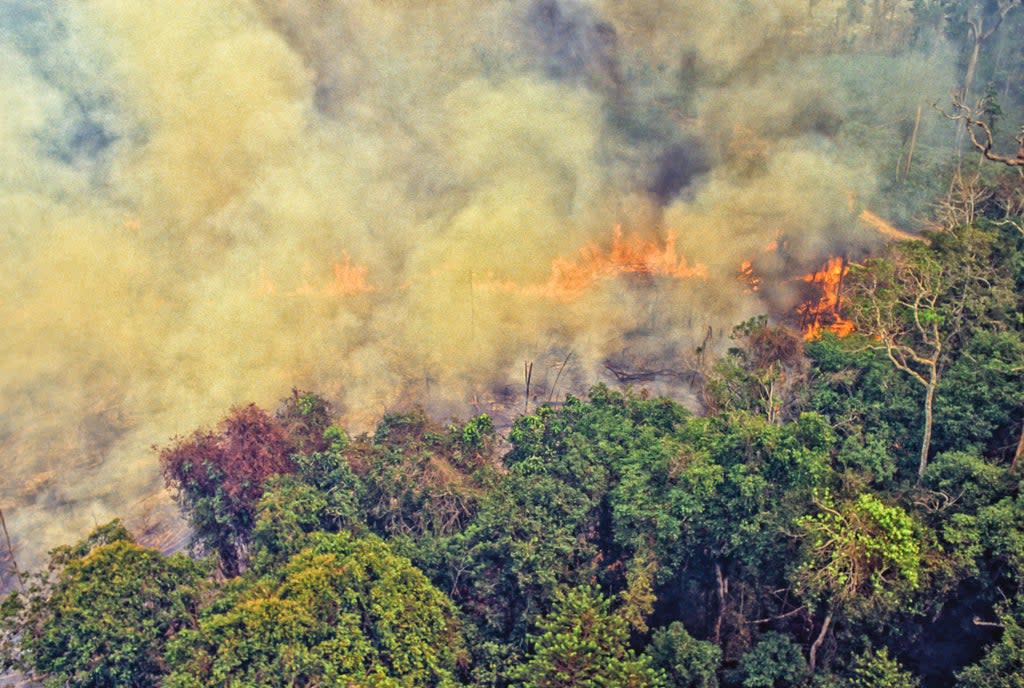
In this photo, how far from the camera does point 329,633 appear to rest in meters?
21.1

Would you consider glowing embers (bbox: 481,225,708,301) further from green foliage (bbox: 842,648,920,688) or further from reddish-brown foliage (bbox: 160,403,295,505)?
green foliage (bbox: 842,648,920,688)

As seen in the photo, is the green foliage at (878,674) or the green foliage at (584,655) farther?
the green foliage at (878,674)

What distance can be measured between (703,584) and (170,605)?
A: 45.0 feet

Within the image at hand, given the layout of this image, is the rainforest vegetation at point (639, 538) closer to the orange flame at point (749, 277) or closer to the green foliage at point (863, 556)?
the green foliage at point (863, 556)

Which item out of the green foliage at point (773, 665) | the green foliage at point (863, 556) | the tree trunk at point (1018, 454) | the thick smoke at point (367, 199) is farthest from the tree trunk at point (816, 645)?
the thick smoke at point (367, 199)

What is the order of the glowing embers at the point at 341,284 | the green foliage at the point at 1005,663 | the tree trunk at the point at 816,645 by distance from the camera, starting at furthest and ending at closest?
1. the glowing embers at the point at 341,284
2. the tree trunk at the point at 816,645
3. the green foliage at the point at 1005,663

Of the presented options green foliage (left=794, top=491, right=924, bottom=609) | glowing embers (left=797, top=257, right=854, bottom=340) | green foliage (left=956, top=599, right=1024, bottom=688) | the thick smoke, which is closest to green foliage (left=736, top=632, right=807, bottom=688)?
green foliage (left=794, top=491, right=924, bottom=609)

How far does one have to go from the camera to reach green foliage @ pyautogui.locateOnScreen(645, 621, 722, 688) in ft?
67.6

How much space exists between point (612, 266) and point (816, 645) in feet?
66.3

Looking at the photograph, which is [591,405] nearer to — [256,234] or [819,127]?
[256,234]

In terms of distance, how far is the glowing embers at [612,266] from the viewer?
124 feet

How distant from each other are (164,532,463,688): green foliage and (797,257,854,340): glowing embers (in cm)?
2026

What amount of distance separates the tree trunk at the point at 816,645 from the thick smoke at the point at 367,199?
1473cm

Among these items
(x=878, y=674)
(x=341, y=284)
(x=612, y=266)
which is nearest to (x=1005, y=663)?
(x=878, y=674)
